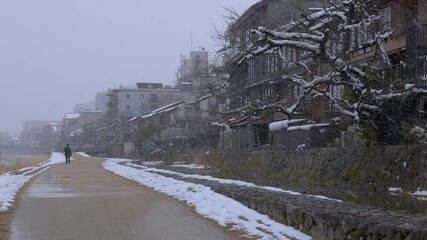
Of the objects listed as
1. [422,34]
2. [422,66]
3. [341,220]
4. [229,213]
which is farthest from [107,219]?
[422,34]

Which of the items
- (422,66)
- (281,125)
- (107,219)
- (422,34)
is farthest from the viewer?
(281,125)

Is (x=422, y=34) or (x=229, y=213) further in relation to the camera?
(x=422, y=34)

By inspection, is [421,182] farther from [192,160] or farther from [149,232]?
[192,160]

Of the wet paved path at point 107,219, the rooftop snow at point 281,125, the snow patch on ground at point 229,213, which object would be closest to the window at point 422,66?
the rooftop snow at point 281,125

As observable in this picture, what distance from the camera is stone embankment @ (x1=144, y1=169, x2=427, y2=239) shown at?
22.3 feet

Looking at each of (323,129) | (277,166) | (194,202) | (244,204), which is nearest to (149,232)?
(244,204)

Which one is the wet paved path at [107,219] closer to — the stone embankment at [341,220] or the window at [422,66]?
the stone embankment at [341,220]

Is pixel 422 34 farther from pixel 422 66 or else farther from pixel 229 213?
pixel 229 213

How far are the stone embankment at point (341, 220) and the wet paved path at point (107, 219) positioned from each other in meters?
1.25

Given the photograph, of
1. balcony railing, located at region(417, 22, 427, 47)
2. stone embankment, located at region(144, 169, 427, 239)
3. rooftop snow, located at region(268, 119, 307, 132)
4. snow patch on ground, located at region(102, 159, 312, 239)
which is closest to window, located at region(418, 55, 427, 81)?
balcony railing, located at region(417, 22, 427, 47)

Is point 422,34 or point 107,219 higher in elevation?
point 422,34

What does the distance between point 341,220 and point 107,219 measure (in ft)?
18.0

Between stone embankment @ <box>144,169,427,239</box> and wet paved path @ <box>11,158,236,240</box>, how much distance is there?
4.09 ft

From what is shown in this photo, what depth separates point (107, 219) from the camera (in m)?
11.4
